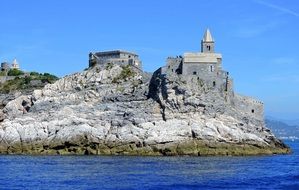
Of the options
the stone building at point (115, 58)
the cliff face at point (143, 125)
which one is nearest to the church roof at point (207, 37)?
the cliff face at point (143, 125)

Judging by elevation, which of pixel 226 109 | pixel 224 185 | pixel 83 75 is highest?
pixel 83 75

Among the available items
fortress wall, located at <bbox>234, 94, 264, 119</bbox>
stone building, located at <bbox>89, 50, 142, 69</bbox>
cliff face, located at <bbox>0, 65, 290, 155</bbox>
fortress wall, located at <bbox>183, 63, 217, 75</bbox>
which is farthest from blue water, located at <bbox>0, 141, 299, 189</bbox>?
stone building, located at <bbox>89, 50, 142, 69</bbox>

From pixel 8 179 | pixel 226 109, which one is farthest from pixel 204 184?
pixel 226 109

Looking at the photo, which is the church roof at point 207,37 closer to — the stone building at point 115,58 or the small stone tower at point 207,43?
the small stone tower at point 207,43

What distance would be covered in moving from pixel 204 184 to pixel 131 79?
45010 mm

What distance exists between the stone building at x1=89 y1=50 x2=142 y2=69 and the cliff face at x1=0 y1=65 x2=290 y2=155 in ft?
37.9

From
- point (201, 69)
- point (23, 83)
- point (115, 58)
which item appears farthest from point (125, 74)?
point (23, 83)

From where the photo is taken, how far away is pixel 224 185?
46875mm

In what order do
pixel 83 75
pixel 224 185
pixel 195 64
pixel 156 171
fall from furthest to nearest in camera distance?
pixel 83 75
pixel 195 64
pixel 156 171
pixel 224 185

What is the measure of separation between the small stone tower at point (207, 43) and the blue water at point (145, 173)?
2255 centimetres

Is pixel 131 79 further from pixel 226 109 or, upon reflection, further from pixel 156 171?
pixel 156 171

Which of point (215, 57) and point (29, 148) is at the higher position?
point (215, 57)

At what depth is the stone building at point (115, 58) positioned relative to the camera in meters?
97.6

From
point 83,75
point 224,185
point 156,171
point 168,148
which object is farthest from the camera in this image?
point 83,75
